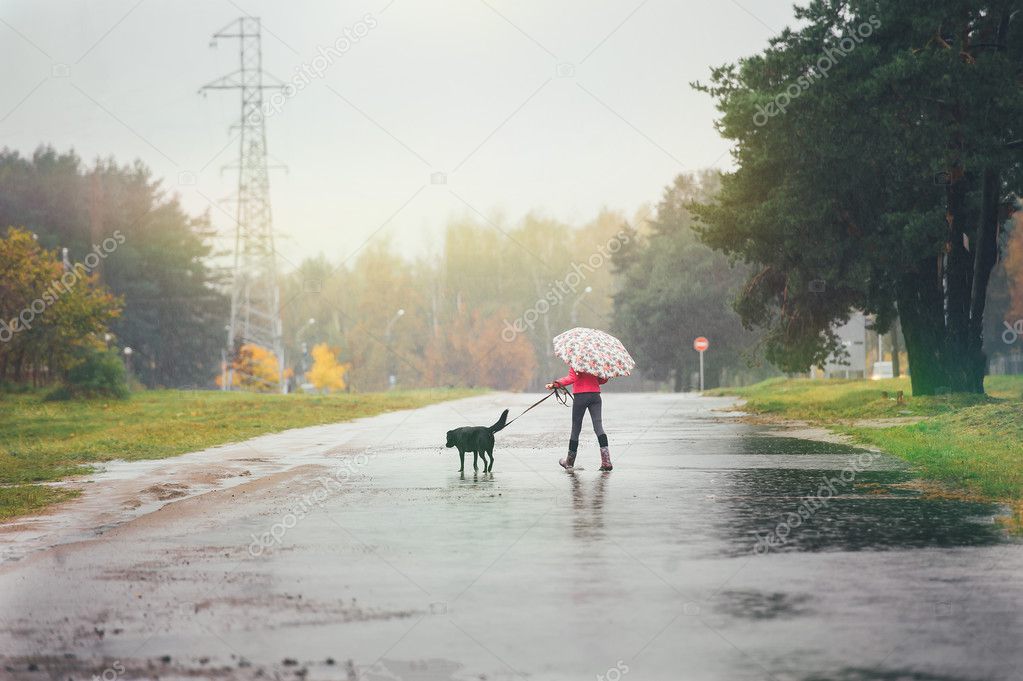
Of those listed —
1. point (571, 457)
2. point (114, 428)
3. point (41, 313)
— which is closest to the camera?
Answer: point (571, 457)

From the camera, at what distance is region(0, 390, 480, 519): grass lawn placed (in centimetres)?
1814

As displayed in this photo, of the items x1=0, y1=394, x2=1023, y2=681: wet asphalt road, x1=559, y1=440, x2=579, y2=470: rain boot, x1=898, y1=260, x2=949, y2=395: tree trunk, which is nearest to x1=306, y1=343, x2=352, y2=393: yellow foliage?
x1=898, y1=260, x2=949, y2=395: tree trunk

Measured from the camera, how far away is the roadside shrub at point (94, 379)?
4559 cm

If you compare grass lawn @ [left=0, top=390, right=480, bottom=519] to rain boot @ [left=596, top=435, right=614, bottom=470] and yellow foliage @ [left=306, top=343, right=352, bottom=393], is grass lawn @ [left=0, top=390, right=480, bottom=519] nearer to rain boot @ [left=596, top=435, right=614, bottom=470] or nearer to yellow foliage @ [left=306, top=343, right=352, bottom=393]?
rain boot @ [left=596, top=435, right=614, bottom=470]

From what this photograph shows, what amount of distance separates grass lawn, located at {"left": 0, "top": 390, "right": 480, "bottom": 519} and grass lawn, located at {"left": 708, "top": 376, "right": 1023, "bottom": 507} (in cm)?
1040

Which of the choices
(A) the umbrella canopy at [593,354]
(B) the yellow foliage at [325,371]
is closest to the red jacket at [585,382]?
(A) the umbrella canopy at [593,354]

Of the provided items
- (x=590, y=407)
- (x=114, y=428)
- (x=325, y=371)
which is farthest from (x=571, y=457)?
(x=325, y=371)

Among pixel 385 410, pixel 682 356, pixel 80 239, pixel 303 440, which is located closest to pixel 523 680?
pixel 303 440

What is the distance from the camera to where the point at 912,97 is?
29.4 m

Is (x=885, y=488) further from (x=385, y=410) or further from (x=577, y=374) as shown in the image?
(x=385, y=410)

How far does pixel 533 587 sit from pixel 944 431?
54.1ft

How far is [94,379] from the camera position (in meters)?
46.4

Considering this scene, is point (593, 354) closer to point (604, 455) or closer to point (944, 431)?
point (604, 455)

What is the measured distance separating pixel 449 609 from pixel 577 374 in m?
10.4
